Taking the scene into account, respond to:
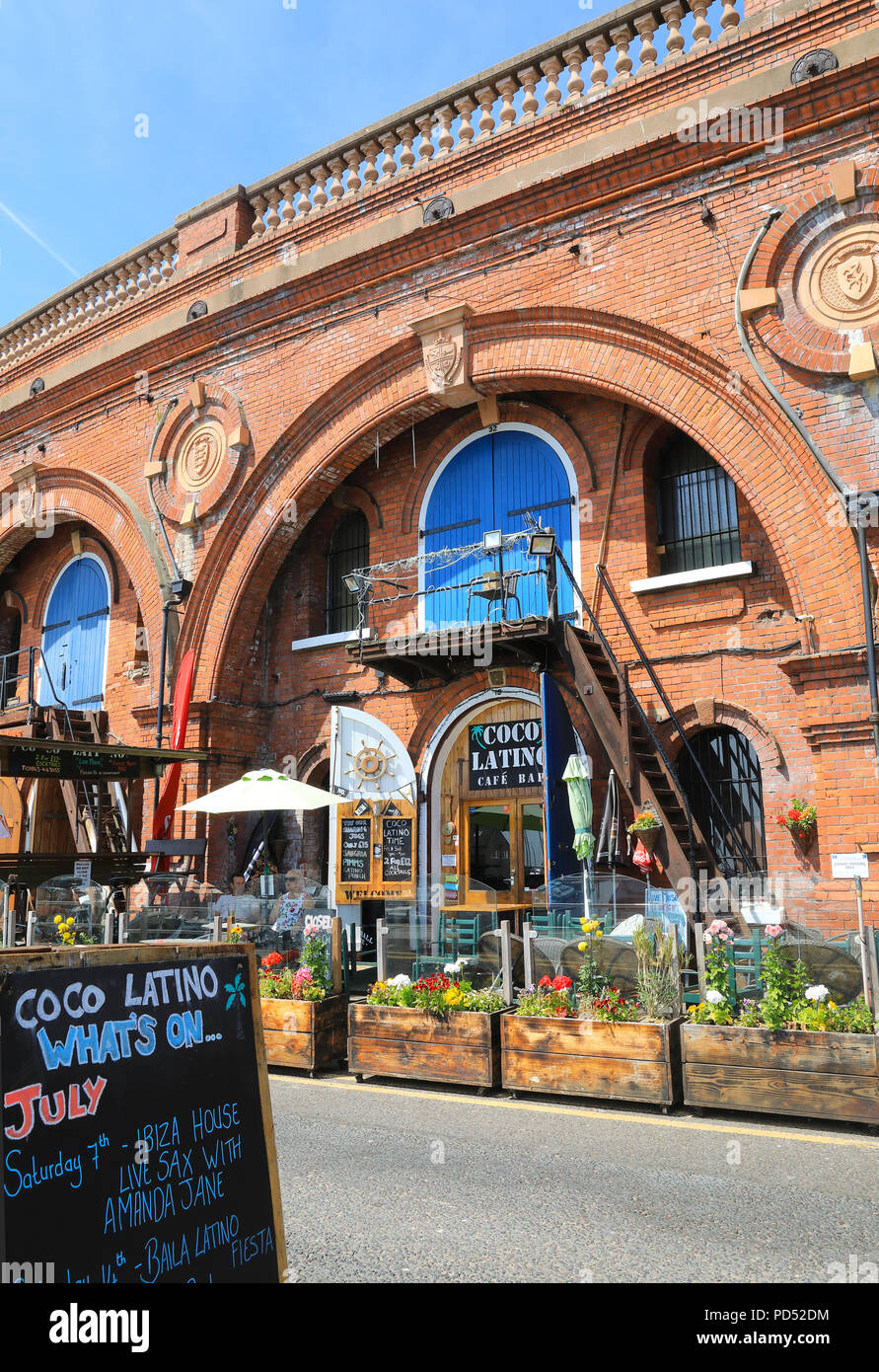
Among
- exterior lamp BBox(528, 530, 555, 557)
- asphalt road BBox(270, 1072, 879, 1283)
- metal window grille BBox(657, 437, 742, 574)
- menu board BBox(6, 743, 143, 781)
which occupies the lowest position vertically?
asphalt road BBox(270, 1072, 879, 1283)

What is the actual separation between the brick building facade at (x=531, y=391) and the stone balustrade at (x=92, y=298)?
3.9 inches

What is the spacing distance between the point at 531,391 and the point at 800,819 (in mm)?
6579

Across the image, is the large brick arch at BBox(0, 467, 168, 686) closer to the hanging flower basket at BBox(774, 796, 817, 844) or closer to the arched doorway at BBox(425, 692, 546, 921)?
the arched doorway at BBox(425, 692, 546, 921)

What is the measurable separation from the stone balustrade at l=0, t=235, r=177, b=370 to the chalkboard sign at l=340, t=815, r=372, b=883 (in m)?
9.47

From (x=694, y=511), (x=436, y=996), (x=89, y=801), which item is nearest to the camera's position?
(x=436, y=996)

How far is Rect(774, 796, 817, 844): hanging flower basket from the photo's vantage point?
32.9 ft

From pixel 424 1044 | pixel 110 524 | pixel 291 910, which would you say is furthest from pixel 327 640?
pixel 424 1044

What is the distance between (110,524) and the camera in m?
16.5

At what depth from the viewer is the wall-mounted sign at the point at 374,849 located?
42.9 ft

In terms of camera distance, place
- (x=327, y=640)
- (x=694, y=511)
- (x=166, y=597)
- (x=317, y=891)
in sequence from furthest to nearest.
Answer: (x=166, y=597) < (x=327, y=640) < (x=694, y=511) < (x=317, y=891)

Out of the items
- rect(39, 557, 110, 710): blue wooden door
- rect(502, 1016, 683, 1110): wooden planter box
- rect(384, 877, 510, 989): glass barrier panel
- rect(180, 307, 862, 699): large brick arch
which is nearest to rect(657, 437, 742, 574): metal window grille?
rect(180, 307, 862, 699): large brick arch

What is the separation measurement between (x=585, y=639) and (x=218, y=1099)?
361 inches

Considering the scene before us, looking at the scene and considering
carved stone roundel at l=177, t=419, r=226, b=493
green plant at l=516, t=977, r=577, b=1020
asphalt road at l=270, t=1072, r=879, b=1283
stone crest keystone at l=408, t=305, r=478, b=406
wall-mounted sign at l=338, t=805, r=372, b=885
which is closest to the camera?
asphalt road at l=270, t=1072, r=879, b=1283

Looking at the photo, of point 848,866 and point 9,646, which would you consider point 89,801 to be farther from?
point 848,866
